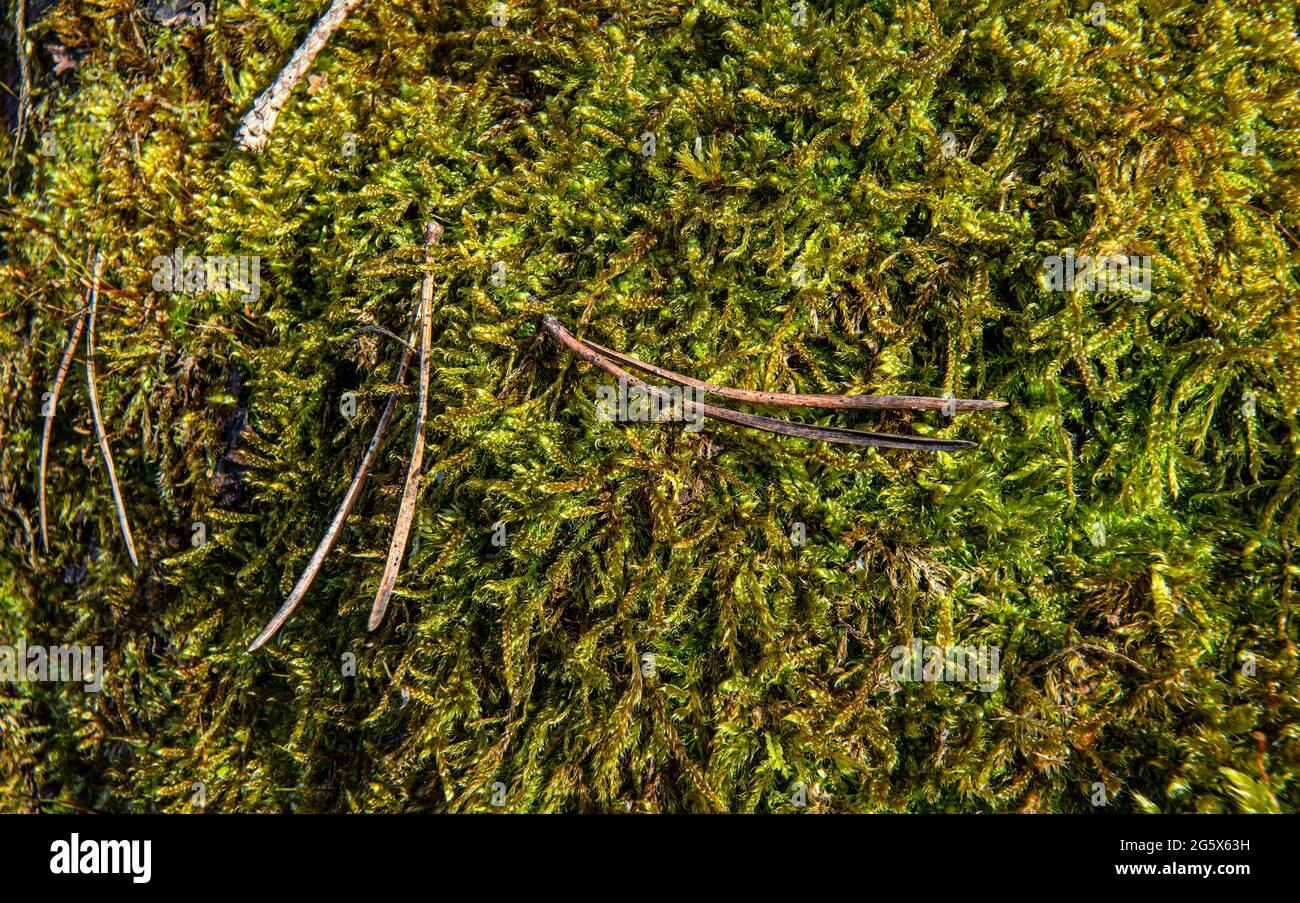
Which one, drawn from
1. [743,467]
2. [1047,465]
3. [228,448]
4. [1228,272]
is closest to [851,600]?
[743,467]

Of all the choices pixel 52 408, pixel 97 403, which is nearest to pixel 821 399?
pixel 97 403

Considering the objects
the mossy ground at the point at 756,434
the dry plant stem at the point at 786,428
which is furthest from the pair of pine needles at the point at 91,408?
the dry plant stem at the point at 786,428

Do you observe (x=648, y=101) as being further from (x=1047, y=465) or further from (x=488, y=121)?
(x=1047, y=465)

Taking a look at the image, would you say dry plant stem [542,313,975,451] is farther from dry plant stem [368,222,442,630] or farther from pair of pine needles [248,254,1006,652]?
dry plant stem [368,222,442,630]

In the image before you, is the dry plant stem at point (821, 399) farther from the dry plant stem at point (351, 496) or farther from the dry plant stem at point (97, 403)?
the dry plant stem at point (97, 403)

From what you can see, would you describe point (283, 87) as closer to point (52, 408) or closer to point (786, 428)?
point (52, 408)
